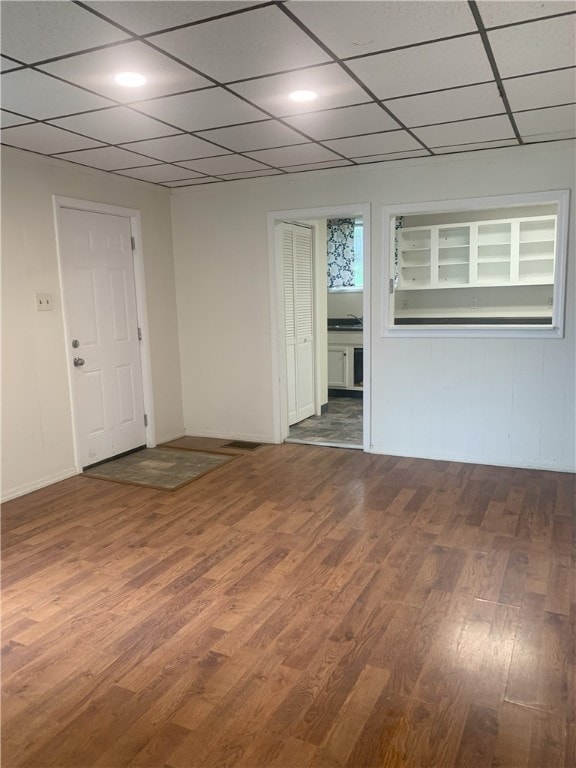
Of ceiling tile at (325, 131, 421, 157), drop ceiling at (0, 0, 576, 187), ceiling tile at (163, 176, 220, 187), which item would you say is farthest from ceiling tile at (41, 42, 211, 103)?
ceiling tile at (163, 176, 220, 187)

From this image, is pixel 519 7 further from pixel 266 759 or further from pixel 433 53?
pixel 266 759

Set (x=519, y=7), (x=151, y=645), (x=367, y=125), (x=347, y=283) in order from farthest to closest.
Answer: (x=347, y=283) < (x=367, y=125) < (x=151, y=645) < (x=519, y=7)

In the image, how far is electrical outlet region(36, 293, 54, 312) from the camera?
3932mm

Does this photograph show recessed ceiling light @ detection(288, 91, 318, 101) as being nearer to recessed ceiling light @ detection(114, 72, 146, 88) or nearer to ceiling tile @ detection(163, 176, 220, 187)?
recessed ceiling light @ detection(114, 72, 146, 88)

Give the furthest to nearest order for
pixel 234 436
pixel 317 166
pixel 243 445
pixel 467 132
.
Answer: pixel 234 436, pixel 243 445, pixel 317 166, pixel 467 132

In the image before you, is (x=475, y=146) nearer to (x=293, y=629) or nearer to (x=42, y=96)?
(x=42, y=96)

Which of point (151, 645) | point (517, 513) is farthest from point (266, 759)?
point (517, 513)

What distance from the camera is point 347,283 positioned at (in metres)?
7.57

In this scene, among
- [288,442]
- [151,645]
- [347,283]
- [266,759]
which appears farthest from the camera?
[347,283]

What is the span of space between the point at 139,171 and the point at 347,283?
12.6 ft

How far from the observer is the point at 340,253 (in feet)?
25.0

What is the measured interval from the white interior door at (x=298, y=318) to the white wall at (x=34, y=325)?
6.01 feet

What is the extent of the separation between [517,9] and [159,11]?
1298 millimetres

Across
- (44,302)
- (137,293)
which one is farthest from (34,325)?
(137,293)
